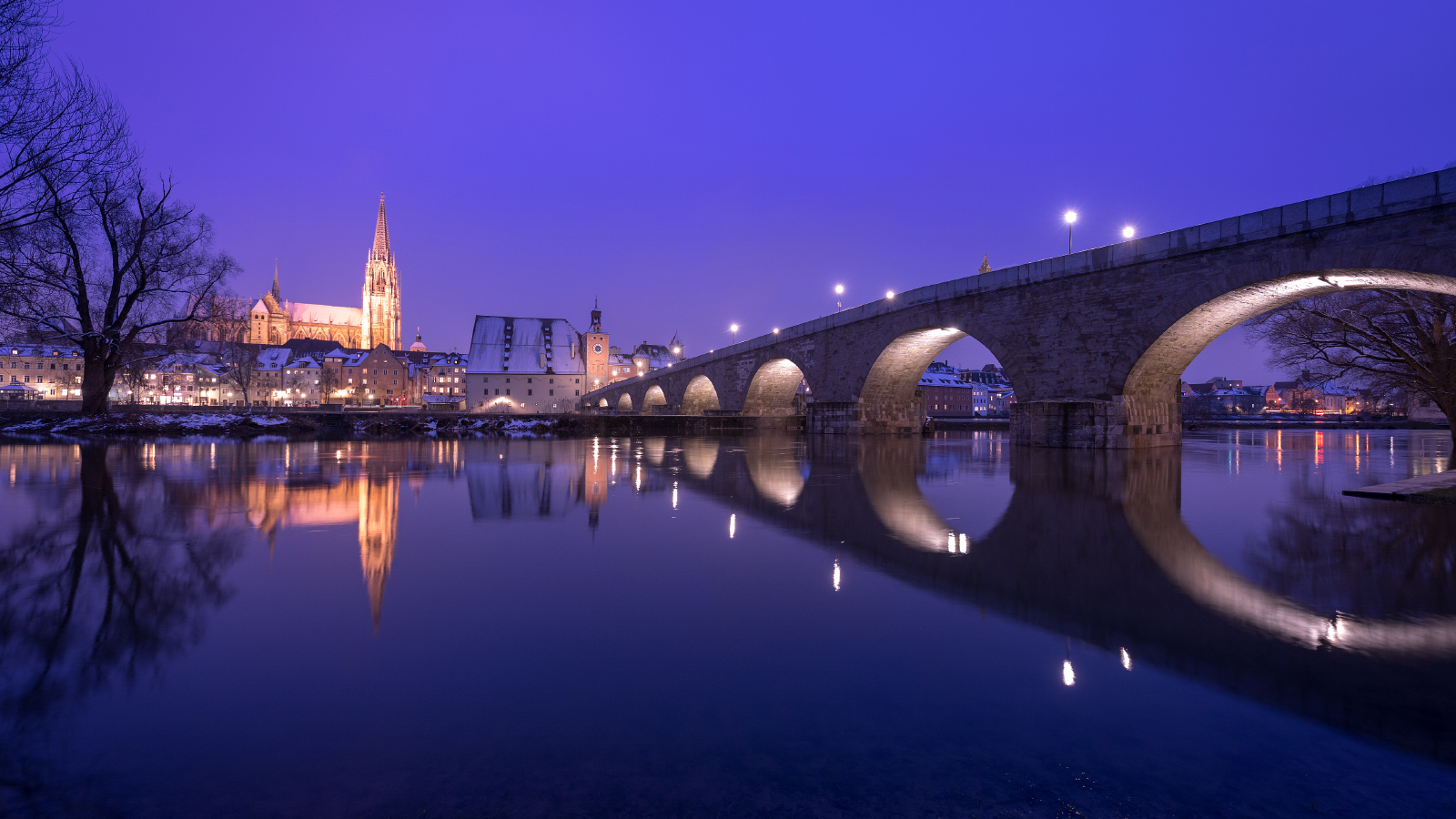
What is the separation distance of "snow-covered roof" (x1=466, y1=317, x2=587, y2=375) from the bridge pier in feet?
227

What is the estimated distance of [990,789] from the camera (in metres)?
2.10

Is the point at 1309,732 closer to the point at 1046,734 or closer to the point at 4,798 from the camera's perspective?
the point at 1046,734

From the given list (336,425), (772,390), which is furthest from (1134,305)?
(336,425)

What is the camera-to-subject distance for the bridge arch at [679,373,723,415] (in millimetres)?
52250

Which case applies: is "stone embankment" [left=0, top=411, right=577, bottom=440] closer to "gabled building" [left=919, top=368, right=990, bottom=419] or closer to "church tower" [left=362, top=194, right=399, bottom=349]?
"gabled building" [left=919, top=368, right=990, bottom=419]

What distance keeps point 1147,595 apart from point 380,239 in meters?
148

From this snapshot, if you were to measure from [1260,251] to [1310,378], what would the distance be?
801cm

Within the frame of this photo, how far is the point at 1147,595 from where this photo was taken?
14.2 feet

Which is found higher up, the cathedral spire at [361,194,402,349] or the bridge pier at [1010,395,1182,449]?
the cathedral spire at [361,194,402,349]

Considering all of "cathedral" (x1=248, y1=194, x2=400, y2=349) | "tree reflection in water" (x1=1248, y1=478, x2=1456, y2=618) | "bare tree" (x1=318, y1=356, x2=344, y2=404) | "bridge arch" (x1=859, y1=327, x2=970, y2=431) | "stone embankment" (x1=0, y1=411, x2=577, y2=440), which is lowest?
"tree reflection in water" (x1=1248, y1=478, x2=1456, y2=618)

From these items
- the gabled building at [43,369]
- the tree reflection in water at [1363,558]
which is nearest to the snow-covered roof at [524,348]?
the gabled building at [43,369]

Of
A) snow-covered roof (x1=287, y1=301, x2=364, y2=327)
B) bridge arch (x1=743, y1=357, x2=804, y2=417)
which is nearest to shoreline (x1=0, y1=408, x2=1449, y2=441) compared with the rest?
bridge arch (x1=743, y1=357, x2=804, y2=417)

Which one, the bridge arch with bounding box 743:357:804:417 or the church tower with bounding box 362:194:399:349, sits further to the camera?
the church tower with bounding box 362:194:399:349

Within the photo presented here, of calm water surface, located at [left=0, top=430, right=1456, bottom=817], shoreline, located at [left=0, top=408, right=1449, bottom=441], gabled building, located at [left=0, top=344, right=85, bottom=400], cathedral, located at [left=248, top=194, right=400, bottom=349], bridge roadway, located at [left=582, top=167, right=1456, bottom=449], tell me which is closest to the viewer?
calm water surface, located at [left=0, top=430, right=1456, bottom=817]
